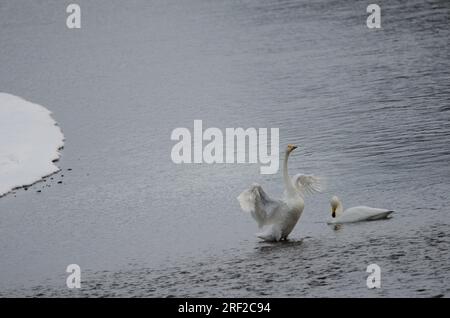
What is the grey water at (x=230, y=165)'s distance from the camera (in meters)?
14.1

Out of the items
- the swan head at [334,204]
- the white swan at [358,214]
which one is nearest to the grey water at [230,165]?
the white swan at [358,214]

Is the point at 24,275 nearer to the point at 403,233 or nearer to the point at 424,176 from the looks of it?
the point at 403,233

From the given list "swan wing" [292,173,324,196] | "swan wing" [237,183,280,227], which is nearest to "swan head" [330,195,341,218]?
"swan wing" [292,173,324,196]

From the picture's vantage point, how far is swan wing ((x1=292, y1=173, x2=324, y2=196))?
647 inches

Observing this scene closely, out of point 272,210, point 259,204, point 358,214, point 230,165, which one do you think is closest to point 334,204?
point 358,214

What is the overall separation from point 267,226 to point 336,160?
4.79 meters

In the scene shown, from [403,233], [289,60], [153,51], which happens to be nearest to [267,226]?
[403,233]

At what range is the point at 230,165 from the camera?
20312 millimetres

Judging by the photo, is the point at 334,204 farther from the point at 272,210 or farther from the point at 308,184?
the point at 272,210

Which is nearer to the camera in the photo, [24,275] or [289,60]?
[24,275]

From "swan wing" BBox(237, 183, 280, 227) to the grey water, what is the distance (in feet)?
1.39

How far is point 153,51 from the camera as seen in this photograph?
35625 millimetres

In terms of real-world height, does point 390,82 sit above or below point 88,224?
above

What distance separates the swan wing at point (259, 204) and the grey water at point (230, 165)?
1.39 ft
